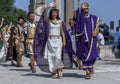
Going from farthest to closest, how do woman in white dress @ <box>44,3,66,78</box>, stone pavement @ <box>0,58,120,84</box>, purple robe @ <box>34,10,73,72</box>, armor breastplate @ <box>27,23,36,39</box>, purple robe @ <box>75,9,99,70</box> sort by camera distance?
armor breastplate @ <box>27,23,36,39</box>
purple robe @ <box>34,10,73,72</box>
woman in white dress @ <box>44,3,66,78</box>
purple robe @ <box>75,9,99,70</box>
stone pavement @ <box>0,58,120,84</box>

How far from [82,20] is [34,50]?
5.00ft

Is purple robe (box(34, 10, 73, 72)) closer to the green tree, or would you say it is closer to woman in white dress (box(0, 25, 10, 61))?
woman in white dress (box(0, 25, 10, 61))

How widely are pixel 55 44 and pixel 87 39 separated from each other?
2.51 feet

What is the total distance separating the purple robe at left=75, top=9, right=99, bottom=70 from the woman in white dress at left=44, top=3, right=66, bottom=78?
462mm

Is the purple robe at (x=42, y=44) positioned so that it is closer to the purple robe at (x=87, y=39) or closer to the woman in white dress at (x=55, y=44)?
the woman in white dress at (x=55, y=44)

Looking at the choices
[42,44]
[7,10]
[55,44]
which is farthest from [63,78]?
[7,10]

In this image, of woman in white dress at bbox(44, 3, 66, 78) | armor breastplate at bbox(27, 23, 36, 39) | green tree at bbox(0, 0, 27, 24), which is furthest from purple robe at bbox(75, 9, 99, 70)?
green tree at bbox(0, 0, 27, 24)

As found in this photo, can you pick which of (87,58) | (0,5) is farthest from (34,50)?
(0,5)

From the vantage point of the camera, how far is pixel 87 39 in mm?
11859

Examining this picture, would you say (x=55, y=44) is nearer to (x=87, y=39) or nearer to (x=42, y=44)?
(x=42, y=44)

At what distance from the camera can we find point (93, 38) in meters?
11.9

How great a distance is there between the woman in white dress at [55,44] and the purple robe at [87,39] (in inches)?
18.2

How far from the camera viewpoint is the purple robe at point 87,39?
1188 centimetres

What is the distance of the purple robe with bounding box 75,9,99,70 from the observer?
11.9m
